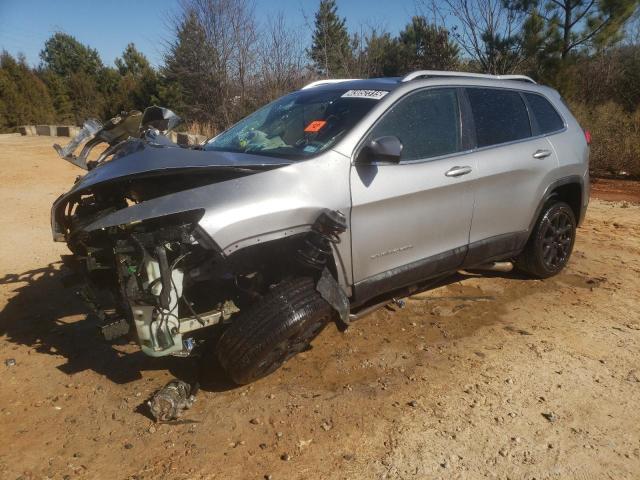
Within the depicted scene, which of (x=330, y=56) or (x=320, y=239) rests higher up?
(x=330, y=56)

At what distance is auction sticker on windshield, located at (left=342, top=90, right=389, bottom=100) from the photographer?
349 cm

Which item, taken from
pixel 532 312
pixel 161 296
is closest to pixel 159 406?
pixel 161 296

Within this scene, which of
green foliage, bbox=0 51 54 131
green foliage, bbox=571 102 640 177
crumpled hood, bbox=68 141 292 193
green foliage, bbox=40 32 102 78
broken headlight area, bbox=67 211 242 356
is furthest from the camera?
green foliage, bbox=40 32 102 78

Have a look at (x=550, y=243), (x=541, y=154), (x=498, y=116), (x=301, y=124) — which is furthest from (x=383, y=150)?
(x=550, y=243)

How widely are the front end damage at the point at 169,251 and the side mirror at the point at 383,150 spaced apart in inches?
18.8

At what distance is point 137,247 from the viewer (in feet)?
8.75

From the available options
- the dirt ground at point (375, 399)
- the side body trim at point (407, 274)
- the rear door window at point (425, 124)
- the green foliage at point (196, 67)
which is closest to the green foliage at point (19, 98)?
the green foliage at point (196, 67)

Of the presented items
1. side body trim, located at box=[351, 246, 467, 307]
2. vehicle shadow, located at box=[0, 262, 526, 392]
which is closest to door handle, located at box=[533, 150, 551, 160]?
side body trim, located at box=[351, 246, 467, 307]

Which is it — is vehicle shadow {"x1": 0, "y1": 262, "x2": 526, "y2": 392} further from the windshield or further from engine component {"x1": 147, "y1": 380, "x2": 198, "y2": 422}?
the windshield

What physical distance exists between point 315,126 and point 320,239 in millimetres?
955

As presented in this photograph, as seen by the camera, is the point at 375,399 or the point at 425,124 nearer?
the point at 375,399

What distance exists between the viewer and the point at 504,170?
4020 mm

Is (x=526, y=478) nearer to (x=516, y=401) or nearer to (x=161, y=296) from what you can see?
(x=516, y=401)

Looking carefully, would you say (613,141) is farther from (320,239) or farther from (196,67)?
(196,67)
